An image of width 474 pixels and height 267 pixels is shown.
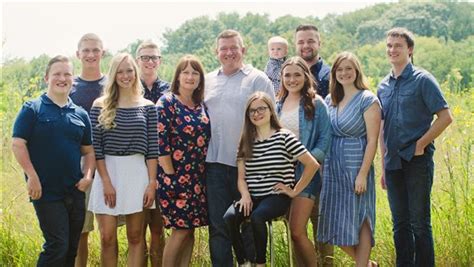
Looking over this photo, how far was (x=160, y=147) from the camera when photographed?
15.1 ft

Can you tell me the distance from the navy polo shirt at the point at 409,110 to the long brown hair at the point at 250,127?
894mm

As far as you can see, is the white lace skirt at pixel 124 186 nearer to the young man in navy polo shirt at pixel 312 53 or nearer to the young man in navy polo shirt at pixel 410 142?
the young man in navy polo shirt at pixel 312 53

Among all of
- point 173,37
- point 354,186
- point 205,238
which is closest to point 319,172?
point 354,186

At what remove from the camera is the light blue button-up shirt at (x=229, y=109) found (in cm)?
464

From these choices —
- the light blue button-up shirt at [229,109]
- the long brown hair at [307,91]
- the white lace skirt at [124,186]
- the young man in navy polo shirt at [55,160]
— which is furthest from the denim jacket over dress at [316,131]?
the young man in navy polo shirt at [55,160]

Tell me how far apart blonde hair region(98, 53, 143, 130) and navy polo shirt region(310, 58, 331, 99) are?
144cm

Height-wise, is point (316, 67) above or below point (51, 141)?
above

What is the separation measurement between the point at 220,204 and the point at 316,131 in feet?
2.79

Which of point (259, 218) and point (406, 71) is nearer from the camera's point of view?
point (259, 218)

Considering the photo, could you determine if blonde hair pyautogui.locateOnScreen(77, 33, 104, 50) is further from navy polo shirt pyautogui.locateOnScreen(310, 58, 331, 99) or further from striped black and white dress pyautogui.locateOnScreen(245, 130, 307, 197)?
navy polo shirt pyautogui.locateOnScreen(310, 58, 331, 99)

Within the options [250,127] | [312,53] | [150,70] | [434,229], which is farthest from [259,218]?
[434,229]

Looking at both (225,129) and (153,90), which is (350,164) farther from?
(153,90)

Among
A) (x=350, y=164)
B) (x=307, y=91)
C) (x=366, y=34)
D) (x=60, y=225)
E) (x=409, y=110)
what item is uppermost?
(x=366, y=34)

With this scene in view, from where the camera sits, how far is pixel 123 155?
4598mm
